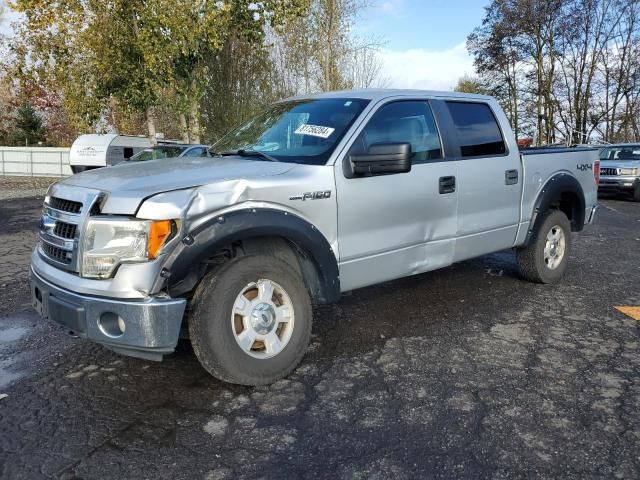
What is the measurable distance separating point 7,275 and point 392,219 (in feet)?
15.8

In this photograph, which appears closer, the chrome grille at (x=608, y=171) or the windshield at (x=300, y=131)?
the windshield at (x=300, y=131)

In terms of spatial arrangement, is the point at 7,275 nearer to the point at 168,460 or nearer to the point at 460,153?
the point at 168,460

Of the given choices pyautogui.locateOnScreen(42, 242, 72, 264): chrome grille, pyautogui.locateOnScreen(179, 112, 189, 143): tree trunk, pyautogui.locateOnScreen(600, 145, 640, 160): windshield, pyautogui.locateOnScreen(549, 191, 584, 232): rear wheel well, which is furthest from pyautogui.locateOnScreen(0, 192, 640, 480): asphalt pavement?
pyautogui.locateOnScreen(179, 112, 189, 143): tree trunk

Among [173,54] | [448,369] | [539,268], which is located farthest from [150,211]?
[173,54]

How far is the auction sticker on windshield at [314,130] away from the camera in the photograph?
3902 mm

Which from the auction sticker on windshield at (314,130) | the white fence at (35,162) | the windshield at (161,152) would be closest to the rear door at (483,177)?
the auction sticker on windshield at (314,130)

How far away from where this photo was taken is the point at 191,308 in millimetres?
3129

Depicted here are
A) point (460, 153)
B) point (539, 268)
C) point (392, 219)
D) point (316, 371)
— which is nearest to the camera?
point (316, 371)

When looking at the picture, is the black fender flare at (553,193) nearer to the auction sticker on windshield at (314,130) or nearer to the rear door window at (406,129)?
the rear door window at (406,129)

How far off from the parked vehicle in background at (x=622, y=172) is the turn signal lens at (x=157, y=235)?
1561 centimetres

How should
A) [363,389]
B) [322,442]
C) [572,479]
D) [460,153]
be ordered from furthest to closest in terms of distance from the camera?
1. [460,153]
2. [363,389]
3. [322,442]
4. [572,479]

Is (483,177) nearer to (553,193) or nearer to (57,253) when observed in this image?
(553,193)

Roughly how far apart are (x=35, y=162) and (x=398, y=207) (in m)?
27.5

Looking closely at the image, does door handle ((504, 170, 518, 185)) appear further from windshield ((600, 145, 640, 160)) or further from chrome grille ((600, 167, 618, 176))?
windshield ((600, 145, 640, 160))
